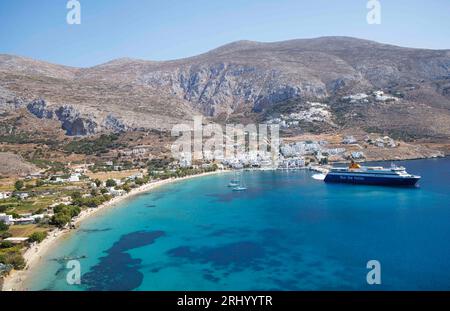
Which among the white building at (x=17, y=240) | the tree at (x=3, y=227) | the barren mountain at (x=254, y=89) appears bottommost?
the white building at (x=17, y=240)

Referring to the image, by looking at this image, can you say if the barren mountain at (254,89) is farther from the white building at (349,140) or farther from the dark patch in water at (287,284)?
the dark patch in water at (287,284)

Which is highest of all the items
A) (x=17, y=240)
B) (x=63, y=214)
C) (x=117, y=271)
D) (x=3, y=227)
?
(x=63, y=214)

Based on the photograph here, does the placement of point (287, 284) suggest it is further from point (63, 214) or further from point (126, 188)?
point (126, 188)

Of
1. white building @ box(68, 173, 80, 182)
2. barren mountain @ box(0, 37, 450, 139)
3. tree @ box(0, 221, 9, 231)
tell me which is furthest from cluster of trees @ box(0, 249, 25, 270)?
barren mountain @ box(0, 37, 450, 139)

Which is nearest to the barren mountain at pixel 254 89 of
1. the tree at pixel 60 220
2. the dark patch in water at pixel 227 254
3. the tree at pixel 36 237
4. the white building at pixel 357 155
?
the white building at pixel 357 155

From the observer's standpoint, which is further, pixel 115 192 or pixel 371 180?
pixel 371 180

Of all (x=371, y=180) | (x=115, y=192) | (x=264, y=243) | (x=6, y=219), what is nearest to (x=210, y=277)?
(x=264, y=243)
